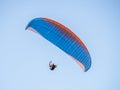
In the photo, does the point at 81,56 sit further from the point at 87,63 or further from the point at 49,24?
the point at 49,24

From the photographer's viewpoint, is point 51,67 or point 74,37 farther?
point 51,67

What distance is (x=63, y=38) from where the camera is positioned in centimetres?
1978

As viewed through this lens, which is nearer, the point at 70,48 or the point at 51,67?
the point at 70,48

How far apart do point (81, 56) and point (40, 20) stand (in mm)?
3121

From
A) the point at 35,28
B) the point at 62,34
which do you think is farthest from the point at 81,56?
the point at 35,28

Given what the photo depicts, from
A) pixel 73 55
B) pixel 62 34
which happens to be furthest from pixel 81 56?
pixel 62 34

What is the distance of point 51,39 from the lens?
2006 centimetres

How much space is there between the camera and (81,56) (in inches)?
790

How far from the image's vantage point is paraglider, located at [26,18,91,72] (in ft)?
64.2

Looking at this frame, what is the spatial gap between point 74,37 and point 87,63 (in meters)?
1.90

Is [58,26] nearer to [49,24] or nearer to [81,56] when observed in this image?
[49,24]

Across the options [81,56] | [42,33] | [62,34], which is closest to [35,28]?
[42,33]

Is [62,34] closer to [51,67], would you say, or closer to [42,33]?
[42,33]

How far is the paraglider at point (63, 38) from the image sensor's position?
1956cm
